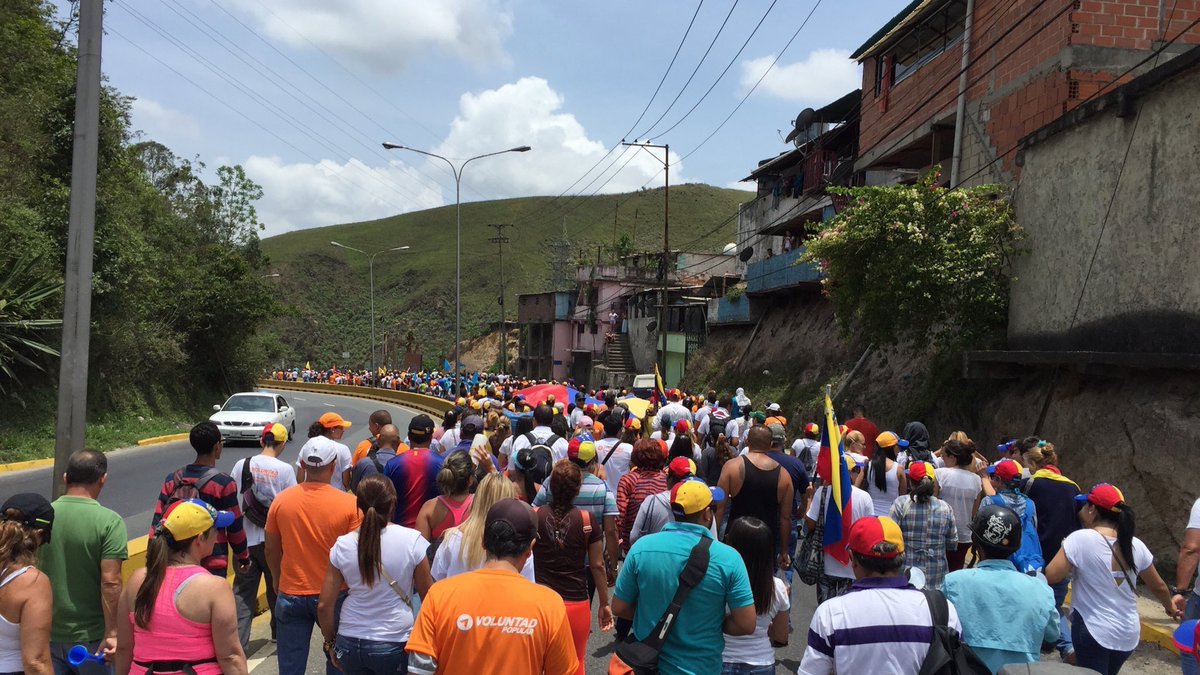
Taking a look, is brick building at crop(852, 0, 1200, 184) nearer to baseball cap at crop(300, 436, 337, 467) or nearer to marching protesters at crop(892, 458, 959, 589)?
marching protesters at crop(892, 458, 959, 589)

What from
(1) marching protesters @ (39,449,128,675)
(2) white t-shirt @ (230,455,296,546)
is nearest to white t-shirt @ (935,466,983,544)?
(2) white t-shirt @ (230,455,296,546)

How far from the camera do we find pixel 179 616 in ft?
11.3

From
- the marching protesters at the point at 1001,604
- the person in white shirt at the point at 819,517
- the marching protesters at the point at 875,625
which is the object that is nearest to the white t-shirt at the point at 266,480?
the person in white shirt at the point at 819,517

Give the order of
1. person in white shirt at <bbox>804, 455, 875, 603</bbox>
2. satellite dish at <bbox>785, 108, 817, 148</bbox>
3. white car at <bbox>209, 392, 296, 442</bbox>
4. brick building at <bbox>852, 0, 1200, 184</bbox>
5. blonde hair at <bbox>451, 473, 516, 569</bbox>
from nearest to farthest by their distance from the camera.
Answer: blonde hair at <bbox>451, 473, 516, 569</bbox>
person in white shirt at <bbox>804, 455, 875, 603</bbox>
brick building at <bbox>852, 0, 1200, 184</bbox>
white car at <bbox>209, 392, 296, 442</bbox>
satellite dish at <bbox>785, 108, 817, 148</bbox>

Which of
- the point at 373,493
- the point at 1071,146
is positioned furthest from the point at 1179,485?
the point at 373,493

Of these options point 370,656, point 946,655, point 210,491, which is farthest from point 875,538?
point 210,491

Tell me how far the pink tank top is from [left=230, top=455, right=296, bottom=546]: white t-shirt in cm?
267

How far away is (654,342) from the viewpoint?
46.5 metres

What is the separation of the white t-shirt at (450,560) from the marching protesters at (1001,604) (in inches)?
79.2

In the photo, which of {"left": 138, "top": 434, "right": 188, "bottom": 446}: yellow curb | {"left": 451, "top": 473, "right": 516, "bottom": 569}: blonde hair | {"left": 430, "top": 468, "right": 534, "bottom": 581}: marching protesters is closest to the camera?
{"left": 451, "top": 473, "right": 516, "bottom": 569}: blonde hair

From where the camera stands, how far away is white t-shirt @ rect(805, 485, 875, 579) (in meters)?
6.05

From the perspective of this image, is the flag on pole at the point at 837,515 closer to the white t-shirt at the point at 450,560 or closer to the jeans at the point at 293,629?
the white t-shirt at the point at 450,560

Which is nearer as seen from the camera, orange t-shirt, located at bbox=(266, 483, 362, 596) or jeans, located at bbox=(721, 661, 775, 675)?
jeans, located at bbox=(721, 661, 775, 675)

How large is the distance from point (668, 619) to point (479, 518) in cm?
103
